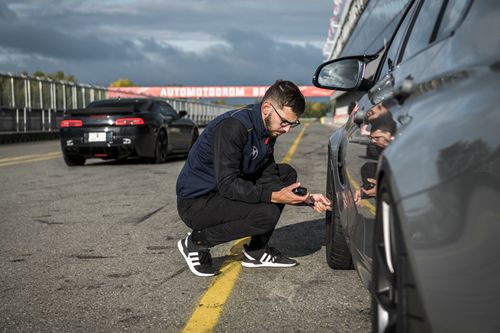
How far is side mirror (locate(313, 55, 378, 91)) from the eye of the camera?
440 centimetres

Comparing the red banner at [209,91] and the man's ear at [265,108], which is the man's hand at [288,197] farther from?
the red banner at [209,91]

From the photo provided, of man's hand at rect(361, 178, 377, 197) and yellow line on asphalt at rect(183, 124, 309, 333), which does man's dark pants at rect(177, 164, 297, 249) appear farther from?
man's hand at rect(361, 178, 377, 197)

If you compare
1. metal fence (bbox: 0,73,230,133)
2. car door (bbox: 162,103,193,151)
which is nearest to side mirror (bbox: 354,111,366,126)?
car door (bbox: 162,103,193,151)

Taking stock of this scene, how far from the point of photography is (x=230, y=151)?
14.5ft

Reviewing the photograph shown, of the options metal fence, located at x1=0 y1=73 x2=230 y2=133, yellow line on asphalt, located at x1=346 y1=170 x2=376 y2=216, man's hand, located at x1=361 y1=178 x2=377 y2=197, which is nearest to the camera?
man's hand, located at x1=361 y1=178 x2=377 y2=197

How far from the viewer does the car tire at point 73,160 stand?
45.8 feet

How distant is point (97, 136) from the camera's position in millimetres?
13820

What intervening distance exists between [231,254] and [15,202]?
3.84 meters

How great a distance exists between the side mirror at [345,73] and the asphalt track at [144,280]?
1.14 metres

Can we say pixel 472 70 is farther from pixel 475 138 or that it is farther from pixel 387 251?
pixel 387 251

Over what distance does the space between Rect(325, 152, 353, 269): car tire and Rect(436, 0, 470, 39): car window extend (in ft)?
5.80

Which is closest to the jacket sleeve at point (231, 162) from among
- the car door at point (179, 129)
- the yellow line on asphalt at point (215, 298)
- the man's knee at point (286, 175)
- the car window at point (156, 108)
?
the yellow line on asphalt at point (215, 298)

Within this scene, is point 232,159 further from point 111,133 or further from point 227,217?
point 111,133

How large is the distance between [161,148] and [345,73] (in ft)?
34.7
